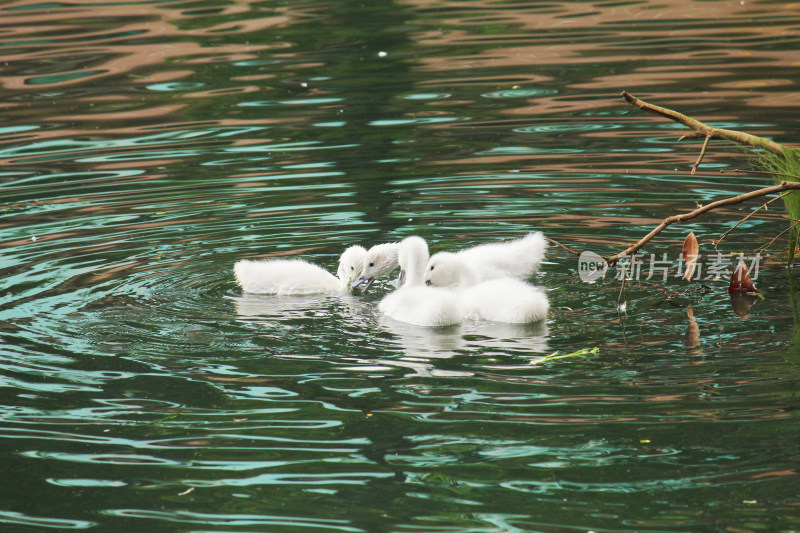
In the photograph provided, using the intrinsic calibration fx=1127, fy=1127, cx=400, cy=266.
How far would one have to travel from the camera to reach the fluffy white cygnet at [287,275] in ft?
24.4

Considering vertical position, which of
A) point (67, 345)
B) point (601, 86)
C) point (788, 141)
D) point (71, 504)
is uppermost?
point (601, 86)

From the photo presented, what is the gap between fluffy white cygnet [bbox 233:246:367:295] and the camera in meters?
7.43

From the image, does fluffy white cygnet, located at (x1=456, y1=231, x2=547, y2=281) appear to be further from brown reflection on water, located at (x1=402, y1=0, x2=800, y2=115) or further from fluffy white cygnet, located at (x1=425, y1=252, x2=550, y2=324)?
brown reflection on water, located at (x1=402, y1=0, x2=800, y2=115)

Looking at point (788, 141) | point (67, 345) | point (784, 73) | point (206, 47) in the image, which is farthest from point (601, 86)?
point (67, 345)

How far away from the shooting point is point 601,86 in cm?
1352

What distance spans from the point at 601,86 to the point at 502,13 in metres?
5.13

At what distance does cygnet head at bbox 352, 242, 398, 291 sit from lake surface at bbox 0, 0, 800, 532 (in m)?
0.25

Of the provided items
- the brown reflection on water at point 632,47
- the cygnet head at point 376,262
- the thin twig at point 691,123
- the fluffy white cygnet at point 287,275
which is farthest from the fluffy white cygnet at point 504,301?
the brown reflection on water at point 632,47

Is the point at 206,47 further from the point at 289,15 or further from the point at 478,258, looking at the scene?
the point at 478,258

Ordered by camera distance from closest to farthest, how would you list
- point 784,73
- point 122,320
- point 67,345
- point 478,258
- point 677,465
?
point 677,465 → point 67,345 → point 122,320 → point 478,258 → point 784,73

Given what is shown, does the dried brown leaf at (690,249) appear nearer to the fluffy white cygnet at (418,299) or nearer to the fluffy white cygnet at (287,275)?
the fluffy white cygnet at (418,299)

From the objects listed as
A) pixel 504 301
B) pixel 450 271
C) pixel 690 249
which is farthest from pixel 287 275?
pixel 690 249

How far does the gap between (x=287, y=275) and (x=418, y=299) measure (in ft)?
3.80

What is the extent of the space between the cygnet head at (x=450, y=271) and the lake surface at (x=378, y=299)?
54cm
